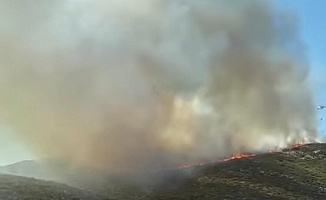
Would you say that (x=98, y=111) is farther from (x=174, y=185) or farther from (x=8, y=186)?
(x=8, y=186)

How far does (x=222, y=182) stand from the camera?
70.1m

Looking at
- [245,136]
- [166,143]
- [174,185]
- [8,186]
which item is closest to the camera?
[8,186]

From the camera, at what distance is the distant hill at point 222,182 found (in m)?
62.3

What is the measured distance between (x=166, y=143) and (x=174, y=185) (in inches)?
935

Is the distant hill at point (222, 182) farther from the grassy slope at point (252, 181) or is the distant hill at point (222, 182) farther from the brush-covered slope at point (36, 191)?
the brush-covered slope at point (36, 191)

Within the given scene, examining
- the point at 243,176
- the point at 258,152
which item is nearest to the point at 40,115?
the point at 243,176

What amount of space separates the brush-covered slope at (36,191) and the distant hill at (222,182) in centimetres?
294

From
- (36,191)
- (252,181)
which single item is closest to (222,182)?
(252,181)

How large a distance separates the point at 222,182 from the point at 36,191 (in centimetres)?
2625

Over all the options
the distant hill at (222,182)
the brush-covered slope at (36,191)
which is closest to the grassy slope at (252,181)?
the distant hill at (222,182)

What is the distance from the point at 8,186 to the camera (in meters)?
54.3

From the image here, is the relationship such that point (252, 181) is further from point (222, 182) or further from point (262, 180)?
point (222, 182)

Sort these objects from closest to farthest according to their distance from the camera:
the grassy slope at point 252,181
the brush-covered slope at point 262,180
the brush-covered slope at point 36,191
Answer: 1. the brush-covered slope at point 36,191
2. the grassy slope at point 252,181
3. the brush-covered slope at point 262,180

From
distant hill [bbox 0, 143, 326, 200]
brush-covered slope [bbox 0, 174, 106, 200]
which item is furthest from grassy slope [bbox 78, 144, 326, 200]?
brush-covered slope [bbox 0, 174, 106, 200]
